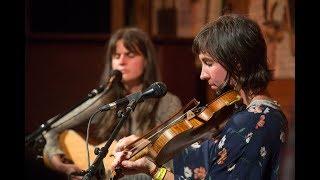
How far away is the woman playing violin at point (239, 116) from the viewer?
1.63 metres

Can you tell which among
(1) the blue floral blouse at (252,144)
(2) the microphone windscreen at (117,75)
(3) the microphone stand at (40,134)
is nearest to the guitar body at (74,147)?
(3) the microphone stand at (40,134)

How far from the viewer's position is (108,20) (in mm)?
3682

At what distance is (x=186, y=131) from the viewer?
1.81 meters

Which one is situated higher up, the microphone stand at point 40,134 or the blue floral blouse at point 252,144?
the blue floral blouse at point 252,144

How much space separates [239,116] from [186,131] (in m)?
0.21

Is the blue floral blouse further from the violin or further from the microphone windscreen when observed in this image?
the microphone windscreen

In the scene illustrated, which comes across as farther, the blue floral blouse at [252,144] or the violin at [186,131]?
the violin at [186,131]

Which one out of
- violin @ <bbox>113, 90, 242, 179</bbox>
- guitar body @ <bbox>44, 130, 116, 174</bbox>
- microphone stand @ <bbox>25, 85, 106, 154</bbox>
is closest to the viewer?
violin @ <bbox>113, 90, 242, 179</bbox>

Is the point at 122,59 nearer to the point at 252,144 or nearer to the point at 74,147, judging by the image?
the point at 74,147

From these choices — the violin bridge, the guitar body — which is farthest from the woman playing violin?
the guitar body

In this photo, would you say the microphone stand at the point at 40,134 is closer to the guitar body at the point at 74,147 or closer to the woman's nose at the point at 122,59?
the guitar body at the point at 74,147

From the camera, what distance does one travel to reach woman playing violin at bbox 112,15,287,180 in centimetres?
163
